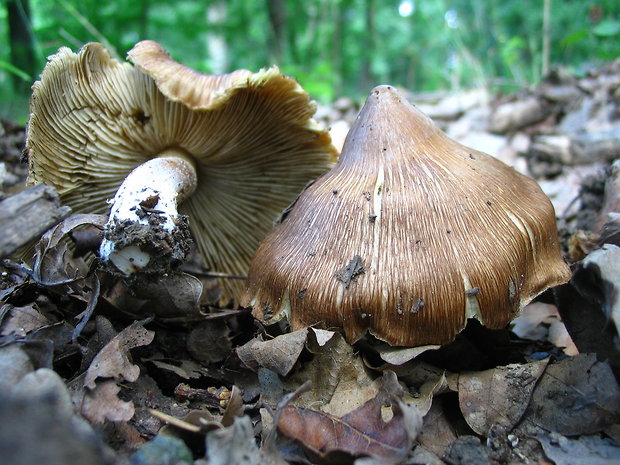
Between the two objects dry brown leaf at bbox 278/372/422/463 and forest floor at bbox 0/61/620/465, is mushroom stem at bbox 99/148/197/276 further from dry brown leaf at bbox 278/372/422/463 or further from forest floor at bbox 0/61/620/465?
dry brown leaf at bbox 278/372/422/463

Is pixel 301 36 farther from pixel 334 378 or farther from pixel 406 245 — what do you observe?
pixel 334 378

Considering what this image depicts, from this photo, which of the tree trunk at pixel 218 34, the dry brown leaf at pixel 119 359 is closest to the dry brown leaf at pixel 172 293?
the dry brown leaf at pixel 119 359

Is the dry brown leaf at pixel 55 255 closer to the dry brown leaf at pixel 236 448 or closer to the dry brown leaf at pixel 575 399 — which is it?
the dry brown leaf at pixel 236 448

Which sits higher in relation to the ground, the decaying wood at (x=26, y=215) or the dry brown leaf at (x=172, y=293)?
the decaying wood at (x=26, y=215)

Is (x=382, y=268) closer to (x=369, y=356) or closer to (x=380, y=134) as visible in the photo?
(x=369, y=356)

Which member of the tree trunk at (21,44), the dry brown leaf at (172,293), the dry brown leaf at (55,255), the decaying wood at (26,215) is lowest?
the dry brown leaf at (172,293)

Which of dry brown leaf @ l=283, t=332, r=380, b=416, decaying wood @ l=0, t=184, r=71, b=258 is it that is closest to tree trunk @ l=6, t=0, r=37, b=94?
decaying wood @ l=0, t=184, r=71, b=258
